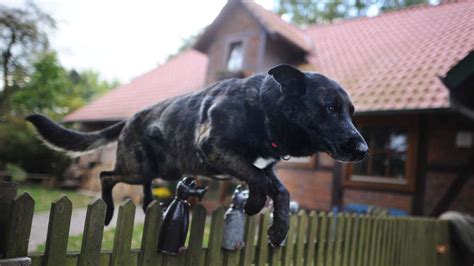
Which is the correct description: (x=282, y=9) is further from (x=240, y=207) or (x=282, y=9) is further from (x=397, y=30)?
(x=240, y=207)

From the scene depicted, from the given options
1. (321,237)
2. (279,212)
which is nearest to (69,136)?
(279,212)

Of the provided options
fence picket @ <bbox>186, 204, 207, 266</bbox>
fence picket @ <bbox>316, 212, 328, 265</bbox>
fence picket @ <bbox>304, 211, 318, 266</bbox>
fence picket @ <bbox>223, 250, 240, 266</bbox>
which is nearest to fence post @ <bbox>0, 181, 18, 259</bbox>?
fence picket @ <bbox>186, 204, 207, 266</bbox>

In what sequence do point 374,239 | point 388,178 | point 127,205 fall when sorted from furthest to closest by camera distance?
point 388,178 < point 374,239 < point 127,205

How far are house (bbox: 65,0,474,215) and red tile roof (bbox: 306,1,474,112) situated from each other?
2cm

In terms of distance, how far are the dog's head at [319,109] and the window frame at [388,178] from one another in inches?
263

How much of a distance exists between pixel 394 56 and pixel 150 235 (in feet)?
27.9

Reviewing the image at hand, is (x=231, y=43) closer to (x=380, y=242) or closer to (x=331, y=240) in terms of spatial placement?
(x=380, y=242)

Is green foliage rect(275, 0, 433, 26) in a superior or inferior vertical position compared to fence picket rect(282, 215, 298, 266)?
superior

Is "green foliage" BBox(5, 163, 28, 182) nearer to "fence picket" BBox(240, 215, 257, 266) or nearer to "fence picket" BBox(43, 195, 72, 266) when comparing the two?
"fence picket" BBox(240, 215, 257, 266)

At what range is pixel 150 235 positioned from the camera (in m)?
1.96

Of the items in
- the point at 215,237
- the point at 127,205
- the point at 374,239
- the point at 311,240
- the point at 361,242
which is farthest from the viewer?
the point at 374,239

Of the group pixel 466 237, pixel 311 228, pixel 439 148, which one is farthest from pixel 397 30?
pixel 311 228

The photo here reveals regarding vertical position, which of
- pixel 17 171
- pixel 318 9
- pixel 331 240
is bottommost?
pixel 331 240

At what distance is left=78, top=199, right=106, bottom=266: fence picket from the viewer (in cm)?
173
